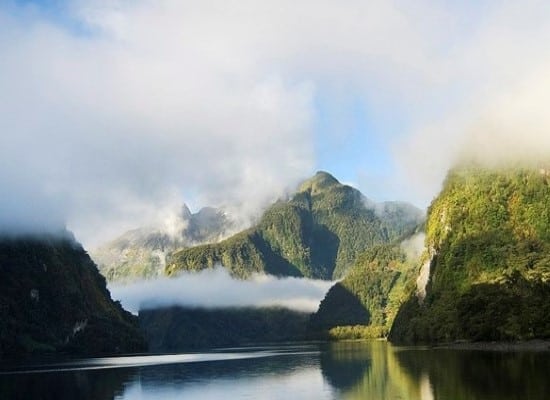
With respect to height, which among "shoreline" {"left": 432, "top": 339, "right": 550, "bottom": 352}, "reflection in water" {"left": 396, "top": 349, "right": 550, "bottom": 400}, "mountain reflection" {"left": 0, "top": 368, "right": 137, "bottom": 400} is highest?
"shoreline" {"left": 432, "top": 339, "right": 550, "bottom": 352}

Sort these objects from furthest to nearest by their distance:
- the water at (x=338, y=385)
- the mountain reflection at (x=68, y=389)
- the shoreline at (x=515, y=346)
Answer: the shoreline at (x=515, y=346), the mountain reflection at (x=68, y=389), the water at (x=338, y=385)

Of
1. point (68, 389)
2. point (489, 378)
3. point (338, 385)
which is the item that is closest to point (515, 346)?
point (489, 378)

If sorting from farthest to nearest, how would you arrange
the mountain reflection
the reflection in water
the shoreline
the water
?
the shoreline, the mountain reflection, the water, the reflection in water

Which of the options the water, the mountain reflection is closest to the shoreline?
the water

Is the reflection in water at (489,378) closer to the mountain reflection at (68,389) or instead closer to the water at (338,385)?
the water at (338,385)

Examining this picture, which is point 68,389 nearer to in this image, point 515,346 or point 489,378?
point 489,378

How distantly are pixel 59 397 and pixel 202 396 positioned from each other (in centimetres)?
2202

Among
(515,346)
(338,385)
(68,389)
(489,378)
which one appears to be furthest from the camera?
(515,346)

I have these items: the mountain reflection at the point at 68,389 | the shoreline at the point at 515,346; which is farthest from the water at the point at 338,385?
the shoreline at the point at 515,346

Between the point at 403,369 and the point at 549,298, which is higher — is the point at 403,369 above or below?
below

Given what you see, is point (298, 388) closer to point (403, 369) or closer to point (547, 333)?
point (403, 369)

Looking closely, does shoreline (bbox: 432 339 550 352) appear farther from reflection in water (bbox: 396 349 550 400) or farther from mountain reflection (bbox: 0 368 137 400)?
mountain reflection (bbox: 0 368 137 400)

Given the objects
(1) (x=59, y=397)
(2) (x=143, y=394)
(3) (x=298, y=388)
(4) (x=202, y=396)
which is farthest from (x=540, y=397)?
(1) (x=59, y=397)

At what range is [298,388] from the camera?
92500 millimetres
